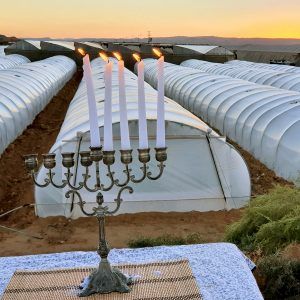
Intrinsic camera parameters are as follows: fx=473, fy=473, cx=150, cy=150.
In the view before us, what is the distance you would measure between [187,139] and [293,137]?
10.7 ft

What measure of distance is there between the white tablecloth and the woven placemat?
0.14 metres

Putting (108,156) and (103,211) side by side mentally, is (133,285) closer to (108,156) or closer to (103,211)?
(103,211)

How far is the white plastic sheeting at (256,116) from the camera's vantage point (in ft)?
36.4

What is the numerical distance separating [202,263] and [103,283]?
0.97m

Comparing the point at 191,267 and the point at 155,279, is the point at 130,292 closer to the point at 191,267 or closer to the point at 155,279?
the point at 155,279

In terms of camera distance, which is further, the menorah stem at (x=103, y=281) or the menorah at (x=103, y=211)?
the menorah stem at (x=103, y=281)

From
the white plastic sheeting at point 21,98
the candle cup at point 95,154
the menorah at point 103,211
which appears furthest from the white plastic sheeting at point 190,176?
the candle cup at point 95,154

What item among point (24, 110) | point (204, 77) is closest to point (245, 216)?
point (24, 110)

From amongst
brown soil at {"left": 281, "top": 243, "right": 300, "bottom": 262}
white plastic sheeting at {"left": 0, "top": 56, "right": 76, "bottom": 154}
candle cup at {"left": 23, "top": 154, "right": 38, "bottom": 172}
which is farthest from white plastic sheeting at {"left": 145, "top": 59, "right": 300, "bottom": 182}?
white plastic sheeting at {"left": 0, "top": 56, "right": 76, "bottom": 154}

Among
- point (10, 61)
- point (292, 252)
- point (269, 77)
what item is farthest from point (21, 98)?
point (10, 61)

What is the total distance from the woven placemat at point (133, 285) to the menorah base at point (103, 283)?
4 cm

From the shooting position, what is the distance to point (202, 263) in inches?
152

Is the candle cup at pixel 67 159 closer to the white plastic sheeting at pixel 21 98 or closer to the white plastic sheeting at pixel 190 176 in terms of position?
the white plastic sheeting at pixel 190 176

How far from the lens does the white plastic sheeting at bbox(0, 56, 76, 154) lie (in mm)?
14281
